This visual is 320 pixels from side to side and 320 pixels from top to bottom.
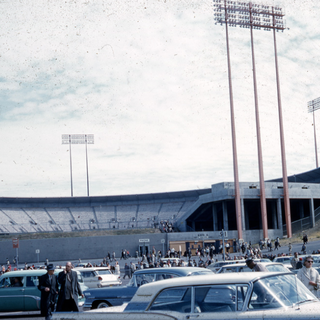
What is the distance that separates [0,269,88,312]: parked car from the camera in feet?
49.4

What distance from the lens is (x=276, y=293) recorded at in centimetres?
616

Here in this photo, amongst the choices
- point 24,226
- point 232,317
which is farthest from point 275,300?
point 24,226

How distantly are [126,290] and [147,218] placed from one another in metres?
53.2

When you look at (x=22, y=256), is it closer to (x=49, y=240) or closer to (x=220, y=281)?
(x=49, y=240)

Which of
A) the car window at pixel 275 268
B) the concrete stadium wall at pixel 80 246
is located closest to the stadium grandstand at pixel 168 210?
the concrete stadium wall at pixel 80 246

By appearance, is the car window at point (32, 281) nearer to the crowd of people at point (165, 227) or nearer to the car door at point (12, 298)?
the car door at point (12, 298)

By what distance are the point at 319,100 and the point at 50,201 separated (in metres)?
46.3

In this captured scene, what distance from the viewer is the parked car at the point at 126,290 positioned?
40.6 ft

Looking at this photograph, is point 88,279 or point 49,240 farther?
point 49,240

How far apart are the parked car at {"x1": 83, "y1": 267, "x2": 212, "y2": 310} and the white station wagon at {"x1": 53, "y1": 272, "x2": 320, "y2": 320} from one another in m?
5.71

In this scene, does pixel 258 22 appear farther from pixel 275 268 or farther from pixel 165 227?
pixel 275 268

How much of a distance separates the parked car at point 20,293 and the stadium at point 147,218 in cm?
3025

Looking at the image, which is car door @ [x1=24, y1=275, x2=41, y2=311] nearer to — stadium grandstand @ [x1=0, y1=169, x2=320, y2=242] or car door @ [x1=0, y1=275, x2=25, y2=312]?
car door @ [x1=0, y1=275, x2=25, y2=312]

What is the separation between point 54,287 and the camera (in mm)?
11555
